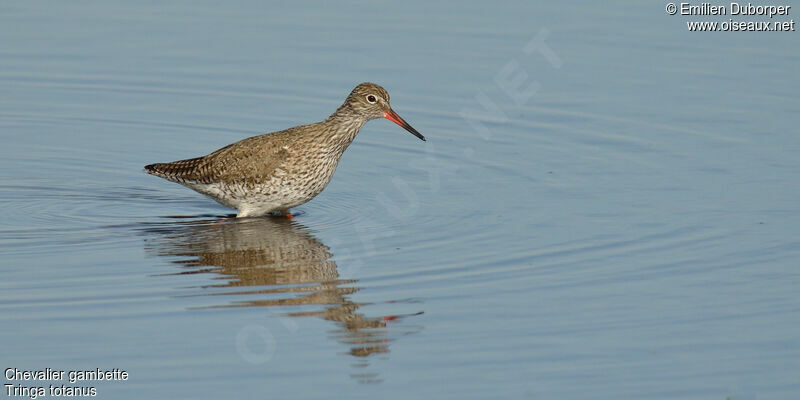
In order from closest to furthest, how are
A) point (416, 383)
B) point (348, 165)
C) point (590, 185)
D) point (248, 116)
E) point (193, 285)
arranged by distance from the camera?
1. point (416, 383)
2. point (193, 285)
3. point (590, 185)
4. point (348, 165)
5. point (248, 116)

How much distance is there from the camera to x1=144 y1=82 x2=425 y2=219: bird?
1602cm

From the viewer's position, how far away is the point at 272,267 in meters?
13.9

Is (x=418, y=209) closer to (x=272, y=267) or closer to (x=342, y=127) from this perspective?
(x=342, y=127)

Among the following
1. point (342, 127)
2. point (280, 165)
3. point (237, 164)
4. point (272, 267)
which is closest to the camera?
point (272, 267)

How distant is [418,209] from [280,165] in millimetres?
1854

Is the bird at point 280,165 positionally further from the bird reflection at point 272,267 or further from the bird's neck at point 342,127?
the bird reflection at point 272,267

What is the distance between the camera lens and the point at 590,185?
1744cm

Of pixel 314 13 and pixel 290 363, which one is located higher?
pixel 314 13

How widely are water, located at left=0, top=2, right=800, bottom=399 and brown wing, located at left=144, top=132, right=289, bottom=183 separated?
530mm

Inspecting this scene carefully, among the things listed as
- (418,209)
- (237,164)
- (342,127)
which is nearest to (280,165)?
(237,164)

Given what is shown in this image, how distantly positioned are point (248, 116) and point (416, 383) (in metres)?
10.6

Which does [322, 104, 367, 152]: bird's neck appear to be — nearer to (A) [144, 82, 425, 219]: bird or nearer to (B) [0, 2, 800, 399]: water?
(A) [144, 82, 425, 219]: bird

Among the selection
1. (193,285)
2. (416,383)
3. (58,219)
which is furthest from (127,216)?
(416,383)

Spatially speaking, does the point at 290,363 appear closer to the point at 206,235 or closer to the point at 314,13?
the point at 206,235
